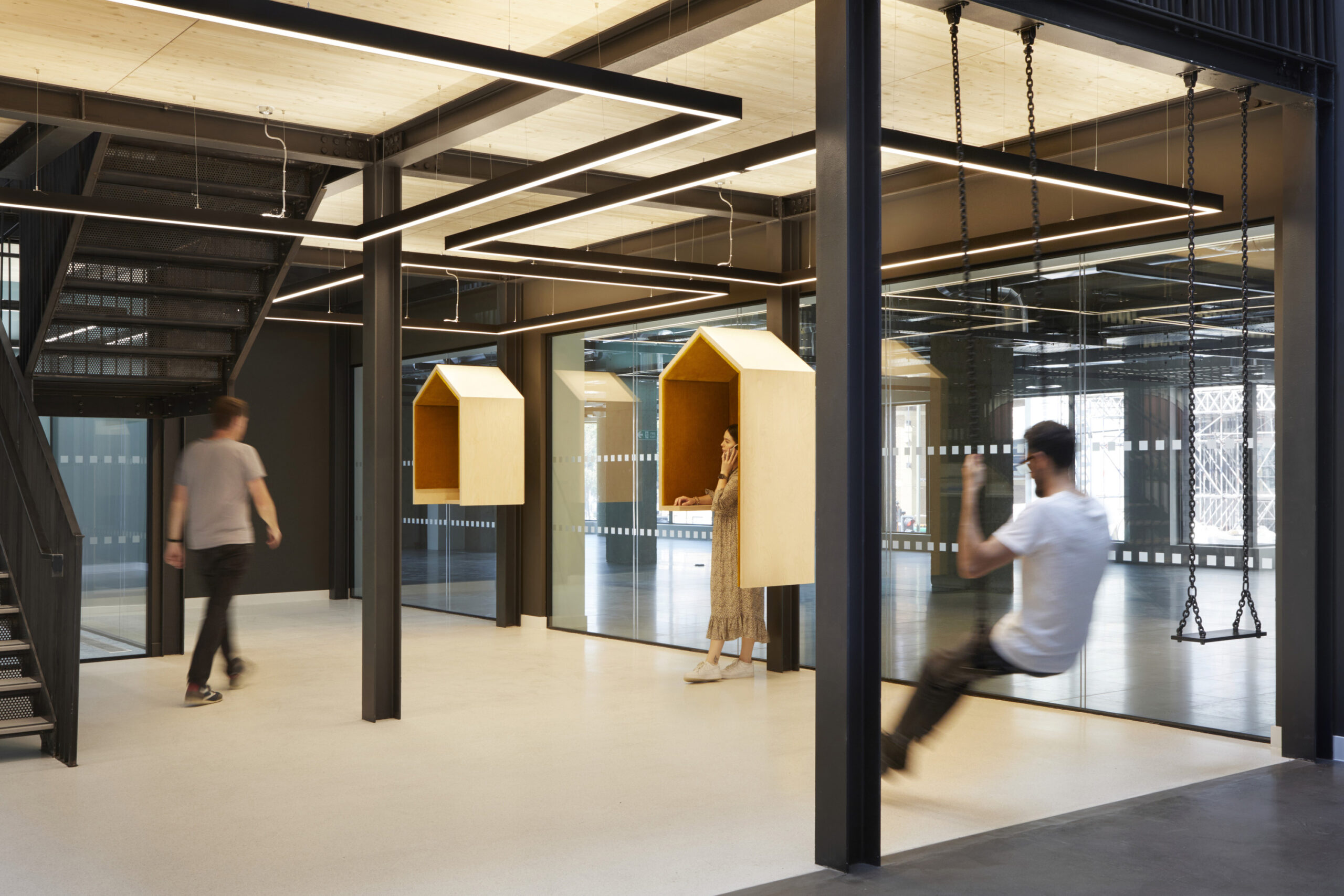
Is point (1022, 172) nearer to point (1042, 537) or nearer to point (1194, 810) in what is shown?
point (1042, 537)

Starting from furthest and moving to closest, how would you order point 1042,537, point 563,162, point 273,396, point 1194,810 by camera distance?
point 273,396 < point 563,162 < point 1194,810 < point 1042,537

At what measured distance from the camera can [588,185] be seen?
8789 mm

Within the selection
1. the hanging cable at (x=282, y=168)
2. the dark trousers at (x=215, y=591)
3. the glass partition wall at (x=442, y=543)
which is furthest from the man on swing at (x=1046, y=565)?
the glass partition wall at (x=442, y=543)

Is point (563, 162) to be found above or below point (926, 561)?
above

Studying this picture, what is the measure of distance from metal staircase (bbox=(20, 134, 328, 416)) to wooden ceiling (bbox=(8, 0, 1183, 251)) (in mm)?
935

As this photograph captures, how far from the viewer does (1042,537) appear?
4504 mm

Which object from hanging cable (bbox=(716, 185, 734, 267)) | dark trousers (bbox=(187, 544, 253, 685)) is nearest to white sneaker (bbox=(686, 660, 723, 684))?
hanging cable (bbox=(716, 185, 734, 267))

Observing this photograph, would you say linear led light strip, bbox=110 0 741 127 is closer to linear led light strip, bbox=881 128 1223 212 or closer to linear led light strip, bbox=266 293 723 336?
linear led light strip, bbox=881 128 1223 212

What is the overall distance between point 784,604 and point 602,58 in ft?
15.2

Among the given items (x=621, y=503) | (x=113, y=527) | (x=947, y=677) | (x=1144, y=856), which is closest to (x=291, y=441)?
(x=113, y=527)

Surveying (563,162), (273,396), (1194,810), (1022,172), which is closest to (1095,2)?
(1022,172)

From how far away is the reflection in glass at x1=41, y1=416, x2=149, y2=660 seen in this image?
391 inches

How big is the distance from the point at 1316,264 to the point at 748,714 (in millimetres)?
4038

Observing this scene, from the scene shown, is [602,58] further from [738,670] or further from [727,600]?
[738,670]
